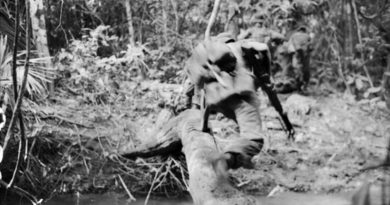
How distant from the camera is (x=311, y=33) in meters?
9.37

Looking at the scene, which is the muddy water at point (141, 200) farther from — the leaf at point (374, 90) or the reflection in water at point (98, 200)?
the leaf at point (374, 90)

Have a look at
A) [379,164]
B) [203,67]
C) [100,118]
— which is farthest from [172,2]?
[379,164]

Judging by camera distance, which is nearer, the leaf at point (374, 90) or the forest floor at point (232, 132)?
the forest floor at point (232, 132)

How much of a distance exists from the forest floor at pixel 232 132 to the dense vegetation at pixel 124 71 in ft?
0.06

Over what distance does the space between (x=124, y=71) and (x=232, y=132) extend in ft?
6.89

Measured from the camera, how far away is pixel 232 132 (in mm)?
6742

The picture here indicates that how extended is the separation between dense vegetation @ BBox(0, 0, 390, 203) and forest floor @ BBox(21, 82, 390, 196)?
20 mm

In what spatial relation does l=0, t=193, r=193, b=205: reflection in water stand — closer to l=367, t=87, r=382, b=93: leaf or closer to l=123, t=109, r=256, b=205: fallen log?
l=123, t=109, r=256, b=205: fallen log

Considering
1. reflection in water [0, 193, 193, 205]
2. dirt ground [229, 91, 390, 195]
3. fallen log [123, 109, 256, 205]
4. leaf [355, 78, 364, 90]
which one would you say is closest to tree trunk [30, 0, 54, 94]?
reflection in water [0, 193, 193, 205]

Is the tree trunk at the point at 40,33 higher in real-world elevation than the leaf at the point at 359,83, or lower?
higher

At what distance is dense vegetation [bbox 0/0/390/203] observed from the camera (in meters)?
5.76

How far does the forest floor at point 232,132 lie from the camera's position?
596 cm

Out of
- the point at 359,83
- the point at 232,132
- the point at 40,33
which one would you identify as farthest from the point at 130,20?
the point at 359,83

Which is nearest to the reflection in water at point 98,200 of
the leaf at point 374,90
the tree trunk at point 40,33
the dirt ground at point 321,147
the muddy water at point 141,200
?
the muddy water at point 141,200
